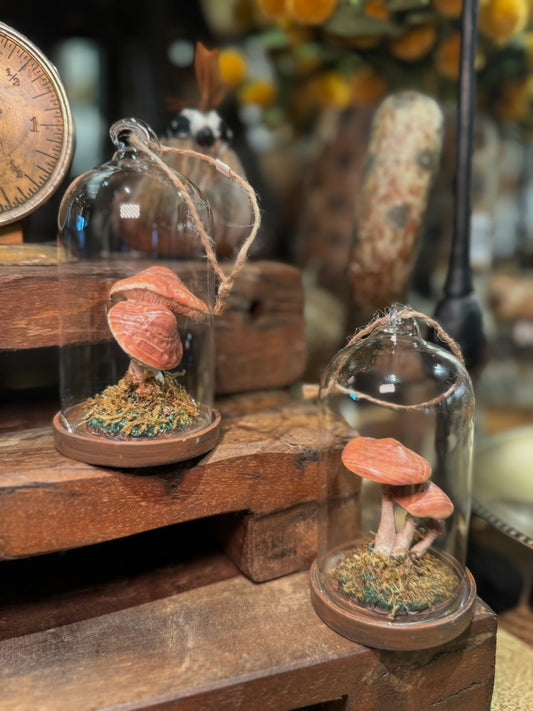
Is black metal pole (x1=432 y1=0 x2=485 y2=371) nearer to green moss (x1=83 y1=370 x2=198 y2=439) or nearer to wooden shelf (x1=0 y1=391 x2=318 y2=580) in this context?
wooden shelf (x1=0 y1=391 x2=318 y2=580)

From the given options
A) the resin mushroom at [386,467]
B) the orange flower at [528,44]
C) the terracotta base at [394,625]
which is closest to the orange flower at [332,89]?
the orange flower at [528,44]

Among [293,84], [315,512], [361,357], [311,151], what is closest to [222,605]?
[315,512]

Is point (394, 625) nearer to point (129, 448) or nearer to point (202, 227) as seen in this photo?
point (129, 448)

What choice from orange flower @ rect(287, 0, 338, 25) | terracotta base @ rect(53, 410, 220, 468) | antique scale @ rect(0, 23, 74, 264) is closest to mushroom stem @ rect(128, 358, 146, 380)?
terracotta base @ rect(53, 410, 220, 468)

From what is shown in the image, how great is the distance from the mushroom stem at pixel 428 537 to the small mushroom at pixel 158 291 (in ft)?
1.57

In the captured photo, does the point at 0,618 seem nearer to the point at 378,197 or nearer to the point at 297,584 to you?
the point at 297,584

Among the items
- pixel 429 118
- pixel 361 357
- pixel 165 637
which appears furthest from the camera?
pixel 429 118

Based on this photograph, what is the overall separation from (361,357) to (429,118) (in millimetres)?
608

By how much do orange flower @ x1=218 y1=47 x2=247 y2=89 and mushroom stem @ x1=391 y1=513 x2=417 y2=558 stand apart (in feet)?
4.25

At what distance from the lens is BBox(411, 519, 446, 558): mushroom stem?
917 mm

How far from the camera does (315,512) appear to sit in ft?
3.52

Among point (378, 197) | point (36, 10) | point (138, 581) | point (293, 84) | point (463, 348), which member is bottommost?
point (138, 581)

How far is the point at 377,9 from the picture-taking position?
4.83 ft

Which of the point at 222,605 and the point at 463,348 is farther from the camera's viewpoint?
the point at 463,348
